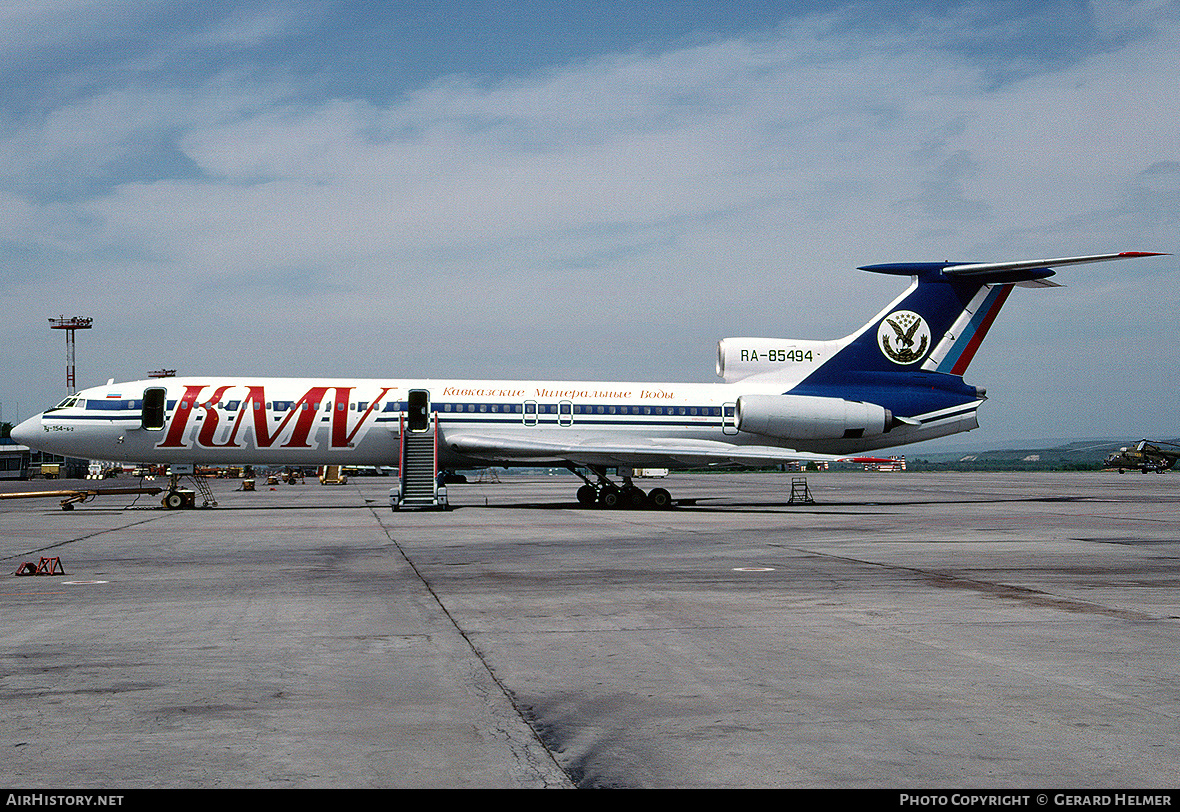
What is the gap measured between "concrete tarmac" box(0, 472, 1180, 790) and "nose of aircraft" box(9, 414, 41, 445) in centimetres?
1586

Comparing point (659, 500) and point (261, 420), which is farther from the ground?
point (261, 420)

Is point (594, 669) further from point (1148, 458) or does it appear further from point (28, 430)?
point (1148, 458)

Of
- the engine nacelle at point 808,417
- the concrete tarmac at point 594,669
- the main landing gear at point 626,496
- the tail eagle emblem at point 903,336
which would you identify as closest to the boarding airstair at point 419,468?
the main landing gear at point 626,496

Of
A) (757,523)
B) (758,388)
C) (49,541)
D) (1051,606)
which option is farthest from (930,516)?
(49,541)

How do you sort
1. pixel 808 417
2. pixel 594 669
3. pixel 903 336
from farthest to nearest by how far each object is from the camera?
pixel 903 336 → pixel 808 417 → pixel 594 669

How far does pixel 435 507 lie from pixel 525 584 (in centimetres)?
1730

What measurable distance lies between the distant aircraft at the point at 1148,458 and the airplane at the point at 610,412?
61279 millimetres

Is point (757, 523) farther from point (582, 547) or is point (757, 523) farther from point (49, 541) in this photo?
point (49, 541)

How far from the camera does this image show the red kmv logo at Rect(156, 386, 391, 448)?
30.8 meters

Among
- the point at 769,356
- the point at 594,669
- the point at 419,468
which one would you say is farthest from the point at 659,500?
the point at 594,669

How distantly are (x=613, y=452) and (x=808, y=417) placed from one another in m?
6.85

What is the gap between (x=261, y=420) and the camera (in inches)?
1215

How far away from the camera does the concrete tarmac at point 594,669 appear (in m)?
5.14

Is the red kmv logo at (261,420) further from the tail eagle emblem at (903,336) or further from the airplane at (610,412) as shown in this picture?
the tail eagle emblem at (903,336)
